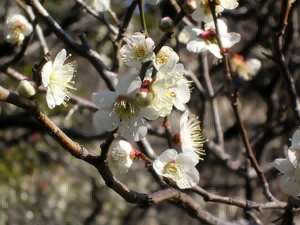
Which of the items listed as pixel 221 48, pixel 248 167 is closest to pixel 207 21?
pixel 221 48

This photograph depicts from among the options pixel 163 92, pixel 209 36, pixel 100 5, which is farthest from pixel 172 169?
pixel 100 5

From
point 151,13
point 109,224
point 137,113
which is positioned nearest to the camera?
point 137,113

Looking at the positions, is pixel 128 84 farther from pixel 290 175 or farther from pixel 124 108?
pixel 290 175

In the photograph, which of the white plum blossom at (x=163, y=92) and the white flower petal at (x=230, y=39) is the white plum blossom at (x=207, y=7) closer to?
the white flower petal at (x=230, y=39)

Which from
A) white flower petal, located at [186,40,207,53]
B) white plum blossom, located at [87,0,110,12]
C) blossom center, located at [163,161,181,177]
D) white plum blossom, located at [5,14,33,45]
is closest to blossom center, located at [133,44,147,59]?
blossom center, located at [163,161,181,177]

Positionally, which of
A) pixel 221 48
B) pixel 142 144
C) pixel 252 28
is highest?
pixel 221 48

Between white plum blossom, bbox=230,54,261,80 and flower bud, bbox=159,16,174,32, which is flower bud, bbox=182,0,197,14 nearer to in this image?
flower bud, bbox=159,16,174,32

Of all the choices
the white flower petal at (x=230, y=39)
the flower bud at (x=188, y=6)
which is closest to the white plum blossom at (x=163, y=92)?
the flower bud at (x=188, y=6)

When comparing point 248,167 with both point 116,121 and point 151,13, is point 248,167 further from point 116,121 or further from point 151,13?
point 151,13
